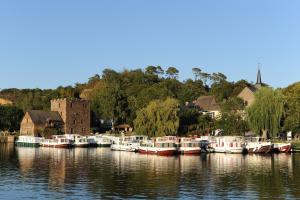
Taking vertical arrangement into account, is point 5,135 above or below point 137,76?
below

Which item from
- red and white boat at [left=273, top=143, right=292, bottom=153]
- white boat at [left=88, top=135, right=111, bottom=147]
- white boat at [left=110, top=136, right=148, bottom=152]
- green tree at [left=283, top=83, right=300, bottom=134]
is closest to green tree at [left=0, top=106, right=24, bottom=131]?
white boat at [left=88, top=135, right=111, bottom=147]

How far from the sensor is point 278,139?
3570 inches

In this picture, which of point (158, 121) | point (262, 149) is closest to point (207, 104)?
point (158, 121)

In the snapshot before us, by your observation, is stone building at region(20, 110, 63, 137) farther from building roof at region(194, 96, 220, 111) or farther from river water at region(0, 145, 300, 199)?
river water at region(0, 145, 300, 199)

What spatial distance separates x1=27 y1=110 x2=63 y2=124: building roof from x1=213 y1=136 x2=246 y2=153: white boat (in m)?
47.8

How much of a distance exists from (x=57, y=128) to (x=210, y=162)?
5959 centimetres

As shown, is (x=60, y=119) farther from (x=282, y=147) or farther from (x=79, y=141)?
(x=282, y=147)

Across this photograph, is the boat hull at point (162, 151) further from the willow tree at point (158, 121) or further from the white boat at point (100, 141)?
the white boat at point (100, 141)

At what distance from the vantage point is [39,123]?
11325 centimetres

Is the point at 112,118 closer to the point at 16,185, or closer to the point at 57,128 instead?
the point at 57,128

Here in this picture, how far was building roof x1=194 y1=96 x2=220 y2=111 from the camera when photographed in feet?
420

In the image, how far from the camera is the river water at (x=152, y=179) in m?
36.3

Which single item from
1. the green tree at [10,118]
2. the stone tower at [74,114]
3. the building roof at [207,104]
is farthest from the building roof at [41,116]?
the building roof at [207,104]

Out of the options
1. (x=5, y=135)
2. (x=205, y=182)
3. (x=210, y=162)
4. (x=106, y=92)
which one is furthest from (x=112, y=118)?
(x=205, y=182)
